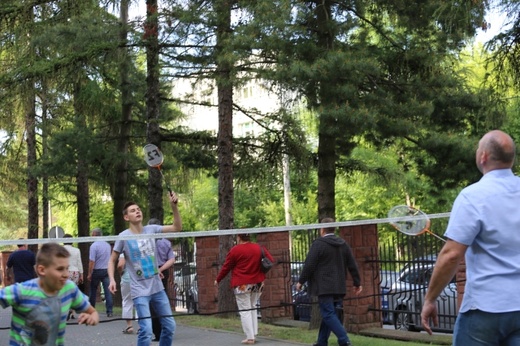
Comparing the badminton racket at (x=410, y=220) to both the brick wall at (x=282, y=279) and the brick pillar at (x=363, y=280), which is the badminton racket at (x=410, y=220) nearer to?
the brick wall at (x=282, y=279)

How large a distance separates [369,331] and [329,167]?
3079 mm

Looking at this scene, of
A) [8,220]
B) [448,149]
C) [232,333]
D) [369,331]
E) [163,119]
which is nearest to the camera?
[369,331]

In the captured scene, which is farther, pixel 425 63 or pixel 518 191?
pixel 425 63

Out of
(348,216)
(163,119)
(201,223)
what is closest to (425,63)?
(163,119)

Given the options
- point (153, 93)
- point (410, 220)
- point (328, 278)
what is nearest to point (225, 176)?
point (153, 93)

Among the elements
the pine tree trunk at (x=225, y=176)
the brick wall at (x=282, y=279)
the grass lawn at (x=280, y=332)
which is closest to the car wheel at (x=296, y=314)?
the brick wall at (x=282, y=279)

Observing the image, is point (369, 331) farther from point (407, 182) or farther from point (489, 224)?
point (489, 224)

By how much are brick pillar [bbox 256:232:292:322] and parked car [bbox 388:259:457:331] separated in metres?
2.51

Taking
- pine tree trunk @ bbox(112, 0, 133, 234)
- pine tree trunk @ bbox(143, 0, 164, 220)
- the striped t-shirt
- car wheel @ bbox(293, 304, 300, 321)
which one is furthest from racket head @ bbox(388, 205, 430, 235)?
pine tree trunk @ bbox(112, 0, 133, 234)

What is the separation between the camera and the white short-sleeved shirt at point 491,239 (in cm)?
527

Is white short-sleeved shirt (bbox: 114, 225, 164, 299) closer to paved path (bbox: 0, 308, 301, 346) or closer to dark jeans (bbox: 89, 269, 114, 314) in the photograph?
paved path (bbox: 0, 308, 301, 346)

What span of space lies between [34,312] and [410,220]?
499cm

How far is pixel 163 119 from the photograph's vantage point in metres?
23.5

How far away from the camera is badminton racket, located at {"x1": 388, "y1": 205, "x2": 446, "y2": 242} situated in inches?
389
